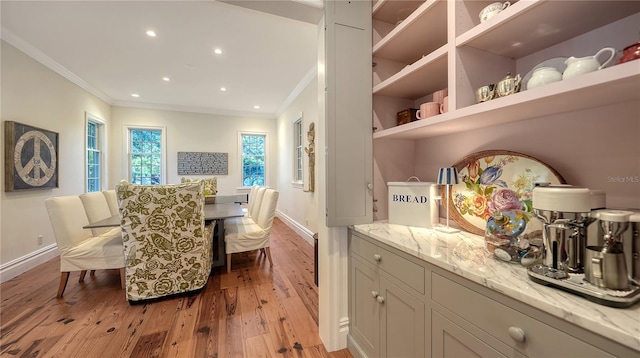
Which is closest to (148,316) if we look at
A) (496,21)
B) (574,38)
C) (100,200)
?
(100,200)

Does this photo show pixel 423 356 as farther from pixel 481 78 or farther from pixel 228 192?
A: pixel 228 192

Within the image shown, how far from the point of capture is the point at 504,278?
0.77 metres

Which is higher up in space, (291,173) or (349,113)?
(349,113)

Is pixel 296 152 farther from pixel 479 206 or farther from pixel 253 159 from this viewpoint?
pixel 479 206

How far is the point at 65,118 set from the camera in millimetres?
3768

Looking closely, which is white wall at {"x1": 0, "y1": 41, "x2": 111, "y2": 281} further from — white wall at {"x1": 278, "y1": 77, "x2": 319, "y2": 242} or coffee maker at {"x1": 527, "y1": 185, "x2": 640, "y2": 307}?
coffee maker at {"x1": 527, "y1": 185, "x2": 640, "y2": 307}

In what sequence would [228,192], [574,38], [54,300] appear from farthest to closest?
[228,192], [54,300], [574,38]

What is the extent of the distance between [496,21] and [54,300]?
12.8 ft

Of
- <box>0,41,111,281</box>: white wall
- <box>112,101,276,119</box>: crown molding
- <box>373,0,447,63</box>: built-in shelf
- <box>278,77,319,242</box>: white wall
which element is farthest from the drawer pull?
<box>112,101,276,119</box>: crown molding

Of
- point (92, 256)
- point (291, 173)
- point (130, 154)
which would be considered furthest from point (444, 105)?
point (130, 154)

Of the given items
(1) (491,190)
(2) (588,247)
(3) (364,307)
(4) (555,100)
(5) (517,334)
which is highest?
(4) (555,100)

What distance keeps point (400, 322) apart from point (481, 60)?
4.42ft

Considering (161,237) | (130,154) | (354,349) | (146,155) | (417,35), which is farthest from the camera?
(146,155)

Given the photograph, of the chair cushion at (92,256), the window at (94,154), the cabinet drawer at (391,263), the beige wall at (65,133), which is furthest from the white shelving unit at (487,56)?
the window at (94,154)
